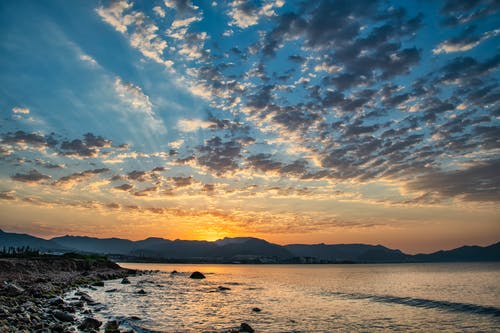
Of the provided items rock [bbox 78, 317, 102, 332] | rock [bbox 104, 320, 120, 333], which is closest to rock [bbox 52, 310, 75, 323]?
rock [bbox 78, 317, 102, 332]

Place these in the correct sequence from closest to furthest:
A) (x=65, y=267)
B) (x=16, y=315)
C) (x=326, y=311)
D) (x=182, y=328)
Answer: (x=16, y=315), (x=182, y=328), (x=326, y=311), (x=65, y=267)

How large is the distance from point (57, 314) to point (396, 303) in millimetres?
42526

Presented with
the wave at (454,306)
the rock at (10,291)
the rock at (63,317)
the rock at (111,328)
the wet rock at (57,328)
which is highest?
the rock at (10,291)

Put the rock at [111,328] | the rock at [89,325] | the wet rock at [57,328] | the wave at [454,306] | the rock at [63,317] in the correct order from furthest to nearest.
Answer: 1. the wave at [454,306]
2. the rock at [63,317]
3. the rock at [89,325]
4. the rock at [111,328]
5. the wet rock at [57,328]

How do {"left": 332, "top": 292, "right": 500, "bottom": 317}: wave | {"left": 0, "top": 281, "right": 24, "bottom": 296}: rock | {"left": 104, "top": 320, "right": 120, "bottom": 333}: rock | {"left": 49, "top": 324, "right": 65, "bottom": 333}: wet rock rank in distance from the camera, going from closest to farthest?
1. {"left": 49, "top": 324, "right": 65, "bottom": 333}: wet rock
2. {"left": 104, "top": 320, "right": 120, "bottom": 333}: rock
3. {"left": 0, "top": 281, "right": 24, "bottom": 296}: rock
4. {"left": 332, "top": 292, "right": 500, "bottom": 317}: wave

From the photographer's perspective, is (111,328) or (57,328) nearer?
(57,328)

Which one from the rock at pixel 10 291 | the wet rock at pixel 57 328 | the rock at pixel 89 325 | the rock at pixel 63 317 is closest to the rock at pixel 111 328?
the rock at pixel 89 325

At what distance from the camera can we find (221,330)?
25.7 meters

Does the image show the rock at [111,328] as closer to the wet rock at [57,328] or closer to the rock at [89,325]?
the rock at [89,325]

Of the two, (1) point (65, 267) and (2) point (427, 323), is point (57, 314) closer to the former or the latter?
(2) point (427, 323)

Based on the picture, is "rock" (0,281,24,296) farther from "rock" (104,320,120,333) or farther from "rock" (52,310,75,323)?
"rock" (104,320,120,333)

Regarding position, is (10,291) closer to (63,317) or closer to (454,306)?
(63,317)

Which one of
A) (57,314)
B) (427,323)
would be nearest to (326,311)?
(427,323)

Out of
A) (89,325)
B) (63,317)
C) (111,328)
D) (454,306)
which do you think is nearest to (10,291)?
(63,317)
